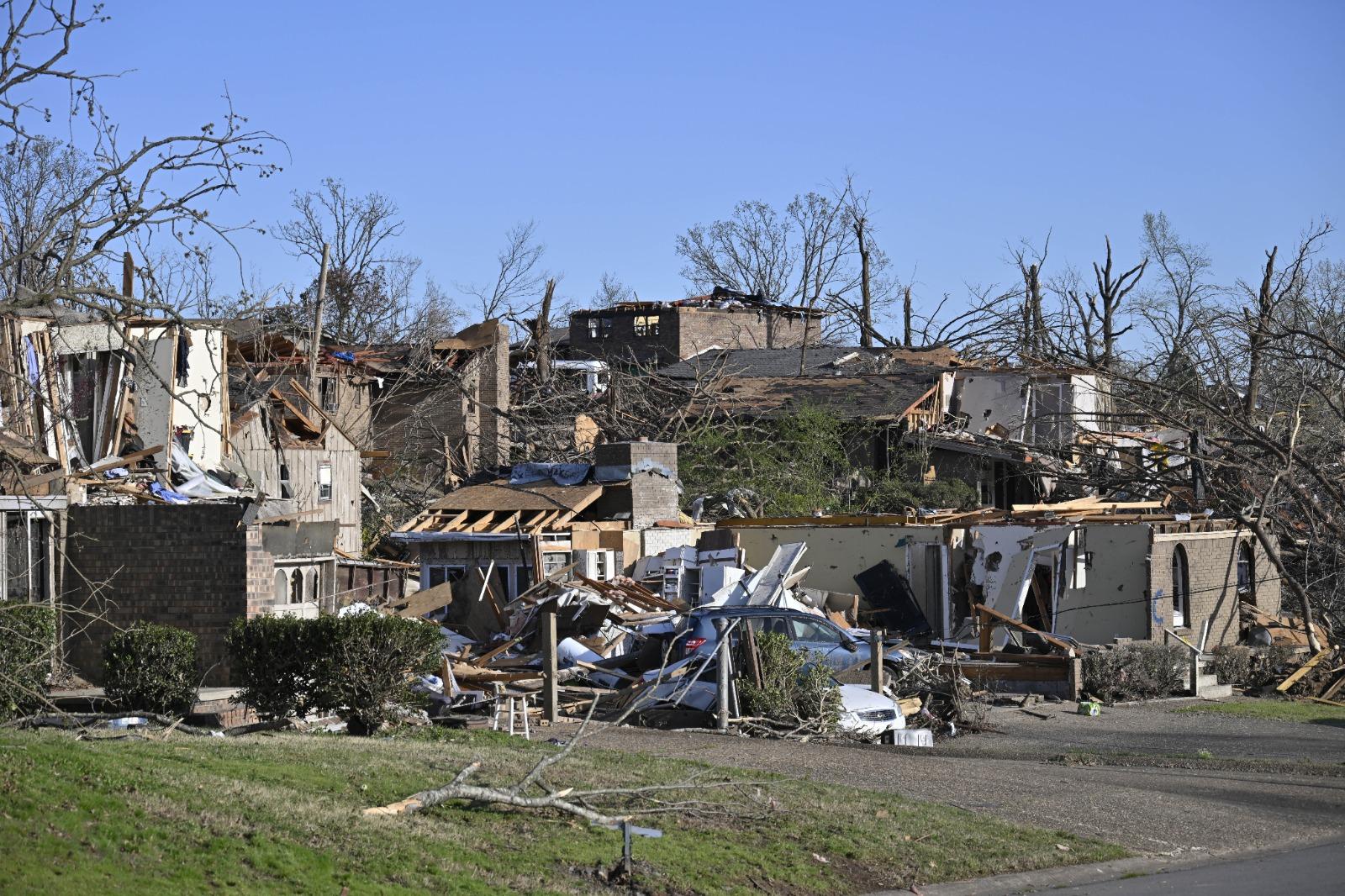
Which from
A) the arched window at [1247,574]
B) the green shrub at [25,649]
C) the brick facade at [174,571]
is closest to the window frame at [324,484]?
the brick facade at [174,571]

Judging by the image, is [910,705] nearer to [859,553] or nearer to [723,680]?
[723,680]

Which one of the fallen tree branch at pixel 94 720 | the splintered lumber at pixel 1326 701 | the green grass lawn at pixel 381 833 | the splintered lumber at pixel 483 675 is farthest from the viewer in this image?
the splintered lumber at pixel 1326 701

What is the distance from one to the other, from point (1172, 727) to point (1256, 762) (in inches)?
130

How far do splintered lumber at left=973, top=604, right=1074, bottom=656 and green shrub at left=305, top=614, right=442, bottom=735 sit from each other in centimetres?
1214

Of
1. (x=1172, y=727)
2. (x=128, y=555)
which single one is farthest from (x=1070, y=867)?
(x=128, y=555)

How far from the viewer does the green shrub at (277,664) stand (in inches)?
571

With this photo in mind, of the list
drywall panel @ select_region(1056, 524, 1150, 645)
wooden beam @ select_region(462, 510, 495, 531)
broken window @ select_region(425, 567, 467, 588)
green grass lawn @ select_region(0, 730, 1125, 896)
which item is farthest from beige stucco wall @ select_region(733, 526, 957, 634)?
green grass lawn @ select_region(0, 730, 1125, 896)

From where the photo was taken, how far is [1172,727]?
19875mm

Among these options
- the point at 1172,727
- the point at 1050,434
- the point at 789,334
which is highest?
the point at 789,334

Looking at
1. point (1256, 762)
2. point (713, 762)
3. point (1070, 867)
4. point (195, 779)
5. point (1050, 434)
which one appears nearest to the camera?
point (195, 779)

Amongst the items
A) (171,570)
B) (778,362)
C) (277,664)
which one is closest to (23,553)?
(171,570)

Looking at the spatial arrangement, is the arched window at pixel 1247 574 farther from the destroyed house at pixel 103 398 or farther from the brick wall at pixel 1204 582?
the destroyed house at pixel 103 398

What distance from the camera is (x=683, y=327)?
57.7 m

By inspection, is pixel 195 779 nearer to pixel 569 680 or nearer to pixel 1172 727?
pixel 569 680
